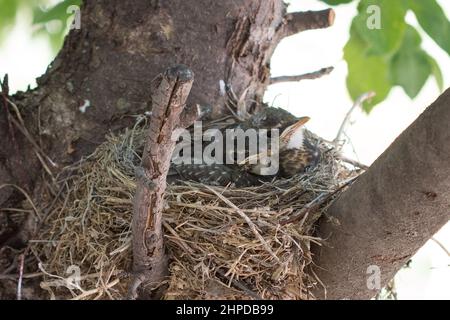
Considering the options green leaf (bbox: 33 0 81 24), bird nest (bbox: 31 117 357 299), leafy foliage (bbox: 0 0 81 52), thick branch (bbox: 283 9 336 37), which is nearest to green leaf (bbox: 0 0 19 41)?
leafy foliage (bbox: 0 0 81 52)

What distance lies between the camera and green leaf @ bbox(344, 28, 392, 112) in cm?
312

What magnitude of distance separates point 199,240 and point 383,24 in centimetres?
97

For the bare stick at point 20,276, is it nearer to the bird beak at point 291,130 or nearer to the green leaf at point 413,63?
the bird beak at point 291,130

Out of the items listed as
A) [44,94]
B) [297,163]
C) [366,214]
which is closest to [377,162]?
[366,214]

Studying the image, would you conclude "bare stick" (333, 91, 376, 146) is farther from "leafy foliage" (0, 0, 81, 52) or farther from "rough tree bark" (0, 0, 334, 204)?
"leafy foliage" (0, 0, 81, 52)

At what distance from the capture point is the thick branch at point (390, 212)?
1973 mm

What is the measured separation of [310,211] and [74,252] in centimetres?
82

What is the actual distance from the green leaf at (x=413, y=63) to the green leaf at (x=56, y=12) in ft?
4.59

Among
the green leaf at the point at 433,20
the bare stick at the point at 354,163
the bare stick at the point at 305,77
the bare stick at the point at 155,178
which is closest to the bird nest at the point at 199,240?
the bare stick at the point at 155,178

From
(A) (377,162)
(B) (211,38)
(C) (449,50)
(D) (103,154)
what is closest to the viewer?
(A) (377,162)

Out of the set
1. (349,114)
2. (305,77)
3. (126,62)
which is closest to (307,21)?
(305,77)

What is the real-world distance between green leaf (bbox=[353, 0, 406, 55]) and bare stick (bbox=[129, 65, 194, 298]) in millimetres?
1003
